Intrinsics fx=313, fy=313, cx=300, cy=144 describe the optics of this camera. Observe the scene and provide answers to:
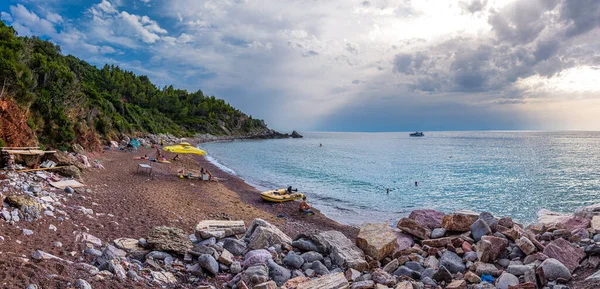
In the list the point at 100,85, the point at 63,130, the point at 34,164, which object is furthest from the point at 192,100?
the point at 34,164

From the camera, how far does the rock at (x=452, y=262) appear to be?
750cm

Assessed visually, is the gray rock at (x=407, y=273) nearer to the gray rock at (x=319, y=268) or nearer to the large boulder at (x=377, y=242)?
the large boulder at (x=377, y=242)

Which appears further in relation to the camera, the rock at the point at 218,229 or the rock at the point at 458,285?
the rock at the point at 218,229

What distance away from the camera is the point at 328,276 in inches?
265

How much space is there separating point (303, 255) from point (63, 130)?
78.7 ft

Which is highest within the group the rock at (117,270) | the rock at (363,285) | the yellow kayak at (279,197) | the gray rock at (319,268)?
the rock at (117,270)

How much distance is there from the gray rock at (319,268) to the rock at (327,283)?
864 millimetres

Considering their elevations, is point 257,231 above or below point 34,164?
below

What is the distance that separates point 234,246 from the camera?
334 inches

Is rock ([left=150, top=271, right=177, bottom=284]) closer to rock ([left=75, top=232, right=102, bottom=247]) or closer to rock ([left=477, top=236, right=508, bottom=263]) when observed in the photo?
rock ([left=75, top=232, right=102, bottom=247])

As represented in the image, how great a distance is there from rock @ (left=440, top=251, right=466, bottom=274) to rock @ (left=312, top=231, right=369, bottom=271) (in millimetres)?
1888

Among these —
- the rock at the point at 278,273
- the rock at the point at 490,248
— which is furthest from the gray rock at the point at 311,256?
the rock at the point at 490,248

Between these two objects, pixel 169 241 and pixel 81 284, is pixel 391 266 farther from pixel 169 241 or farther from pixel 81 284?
pixel 81 284

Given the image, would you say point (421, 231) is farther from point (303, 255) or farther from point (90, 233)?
point (90, 233)
